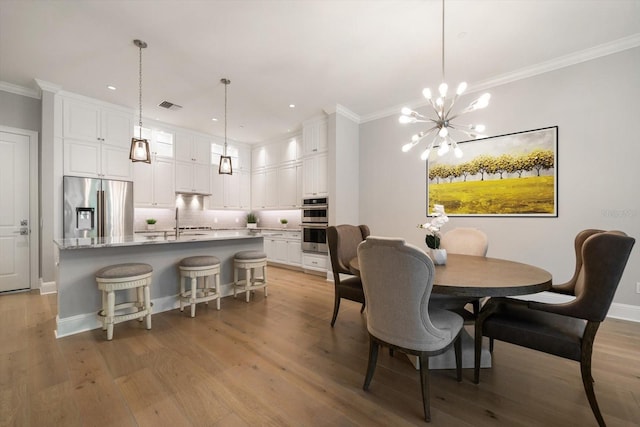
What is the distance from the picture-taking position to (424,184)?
4195 millimetres

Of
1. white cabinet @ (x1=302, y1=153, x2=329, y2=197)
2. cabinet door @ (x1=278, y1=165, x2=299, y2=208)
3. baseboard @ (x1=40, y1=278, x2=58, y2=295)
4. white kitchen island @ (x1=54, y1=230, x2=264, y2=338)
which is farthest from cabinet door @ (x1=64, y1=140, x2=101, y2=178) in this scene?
white cabinet @ (x1=302, y1=153, x2=329, y2=197)

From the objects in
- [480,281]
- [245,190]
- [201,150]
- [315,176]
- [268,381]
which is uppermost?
[201,150]

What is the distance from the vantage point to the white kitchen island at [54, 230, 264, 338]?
248 centimetres

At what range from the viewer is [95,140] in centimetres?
427

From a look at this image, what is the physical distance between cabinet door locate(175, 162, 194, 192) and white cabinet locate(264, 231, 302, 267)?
2.11 meters

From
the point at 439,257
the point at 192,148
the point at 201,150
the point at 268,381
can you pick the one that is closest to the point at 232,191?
the point at 201,150

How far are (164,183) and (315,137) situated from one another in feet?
10.9

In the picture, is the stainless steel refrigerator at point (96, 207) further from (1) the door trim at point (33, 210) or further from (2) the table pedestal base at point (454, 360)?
(2) the table pedestal base at point (454, 360)

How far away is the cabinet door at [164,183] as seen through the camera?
5.27 meters

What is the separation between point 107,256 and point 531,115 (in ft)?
17.6

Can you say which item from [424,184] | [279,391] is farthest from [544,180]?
[279,391]

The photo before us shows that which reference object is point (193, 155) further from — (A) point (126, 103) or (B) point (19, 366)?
(B) point (19, 366)

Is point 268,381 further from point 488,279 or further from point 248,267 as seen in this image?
point 248,267

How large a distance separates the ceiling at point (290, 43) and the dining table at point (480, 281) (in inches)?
92.0
